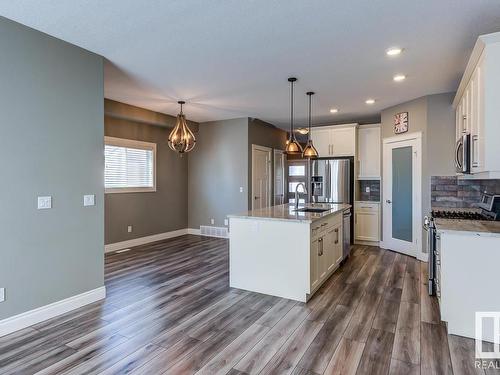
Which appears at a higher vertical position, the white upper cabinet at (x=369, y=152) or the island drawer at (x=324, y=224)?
the white upper cabinet at (x=369, y=152)

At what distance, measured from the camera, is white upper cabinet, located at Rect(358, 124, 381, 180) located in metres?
6.49

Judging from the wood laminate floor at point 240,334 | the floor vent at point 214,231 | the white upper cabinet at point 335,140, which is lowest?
the wood laminate floor at point 240,334

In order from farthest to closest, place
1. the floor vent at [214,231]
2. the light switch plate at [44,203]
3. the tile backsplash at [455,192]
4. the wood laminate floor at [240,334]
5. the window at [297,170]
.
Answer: the window at [297,170]
the floor vent at [214,231]
the tile backsplash at [455,192]
the light switch plate at [44,203]
the wood laminate floor at [240,334]

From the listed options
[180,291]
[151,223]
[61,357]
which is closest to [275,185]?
[151,223]

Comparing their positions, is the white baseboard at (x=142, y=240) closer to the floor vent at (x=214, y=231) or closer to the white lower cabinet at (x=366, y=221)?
the floor vent at (x=214, y=231)

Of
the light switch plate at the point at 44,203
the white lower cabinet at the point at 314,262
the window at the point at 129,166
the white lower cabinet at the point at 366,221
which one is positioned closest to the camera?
the light switch plate at the point at 44,203

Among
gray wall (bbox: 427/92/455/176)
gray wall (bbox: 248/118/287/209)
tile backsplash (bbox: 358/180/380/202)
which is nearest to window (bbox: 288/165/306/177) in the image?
gray wall (bbox: 248/118/287/209)

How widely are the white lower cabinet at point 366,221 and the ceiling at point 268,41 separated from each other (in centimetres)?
238

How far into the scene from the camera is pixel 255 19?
272 centimetres

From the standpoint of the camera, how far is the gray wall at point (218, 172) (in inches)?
276

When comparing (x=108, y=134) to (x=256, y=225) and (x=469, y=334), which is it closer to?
(x=256, y=225)

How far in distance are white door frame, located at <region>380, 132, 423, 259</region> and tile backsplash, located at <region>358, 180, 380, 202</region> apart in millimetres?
625

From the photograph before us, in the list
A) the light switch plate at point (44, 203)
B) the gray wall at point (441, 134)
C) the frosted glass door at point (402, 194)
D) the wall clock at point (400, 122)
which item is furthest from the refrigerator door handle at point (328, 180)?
the light switch plate at point (44, 203)

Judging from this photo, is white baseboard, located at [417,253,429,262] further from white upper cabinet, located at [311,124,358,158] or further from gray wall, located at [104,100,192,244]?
gray wall, located at [104,100,192,244]
